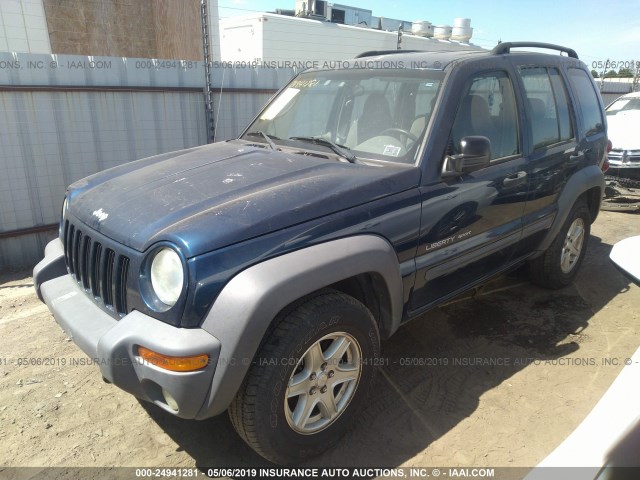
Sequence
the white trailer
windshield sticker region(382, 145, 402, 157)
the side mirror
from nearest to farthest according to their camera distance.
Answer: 1. the side mirror
2. windshield sticker region(382, 145, 402, 157)
3. the white trailer

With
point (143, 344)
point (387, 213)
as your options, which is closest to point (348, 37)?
point (387, 213)

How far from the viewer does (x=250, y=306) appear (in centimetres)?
188

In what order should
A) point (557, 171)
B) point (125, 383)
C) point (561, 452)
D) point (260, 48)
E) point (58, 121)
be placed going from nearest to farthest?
point (561, 452)
point (125, 383)
point (557, 171)
point (58, 121)
point (260, 48)

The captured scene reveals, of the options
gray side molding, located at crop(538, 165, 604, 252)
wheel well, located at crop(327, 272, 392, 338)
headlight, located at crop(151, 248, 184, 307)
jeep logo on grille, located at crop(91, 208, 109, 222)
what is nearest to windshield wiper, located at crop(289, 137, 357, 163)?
wheel well, located at crop(327, 272, 392, 338)

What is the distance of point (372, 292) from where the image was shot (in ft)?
8.32

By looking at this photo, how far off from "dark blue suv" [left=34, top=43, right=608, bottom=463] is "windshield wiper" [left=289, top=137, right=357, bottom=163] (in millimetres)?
15

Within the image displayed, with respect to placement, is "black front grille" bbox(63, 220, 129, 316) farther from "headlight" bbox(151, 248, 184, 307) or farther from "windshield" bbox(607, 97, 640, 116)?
"windshield" bbox(607, 97, 640, 116)

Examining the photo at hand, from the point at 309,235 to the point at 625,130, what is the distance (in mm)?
8577

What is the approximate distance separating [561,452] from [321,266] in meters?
1.12

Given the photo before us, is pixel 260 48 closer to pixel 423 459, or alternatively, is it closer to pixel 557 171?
pixel 557 171

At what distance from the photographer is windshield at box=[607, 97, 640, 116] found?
31.7 feet

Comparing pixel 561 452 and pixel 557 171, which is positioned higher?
pixel 557 171

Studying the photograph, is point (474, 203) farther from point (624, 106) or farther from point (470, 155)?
point (624, 106)

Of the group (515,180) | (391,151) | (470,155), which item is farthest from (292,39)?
(470,155)
